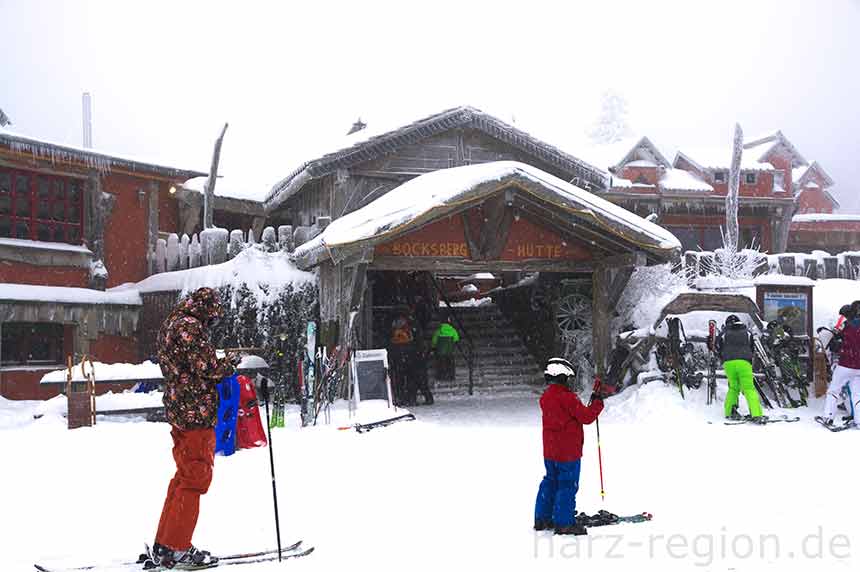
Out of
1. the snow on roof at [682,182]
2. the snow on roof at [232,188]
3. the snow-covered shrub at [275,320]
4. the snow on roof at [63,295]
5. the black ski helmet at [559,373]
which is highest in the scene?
the snow on roof at [682,182]

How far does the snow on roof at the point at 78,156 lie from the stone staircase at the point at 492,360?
771 cm

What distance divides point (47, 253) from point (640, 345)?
41.3 ft

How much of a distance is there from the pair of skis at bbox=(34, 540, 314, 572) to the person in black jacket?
813 centimetres

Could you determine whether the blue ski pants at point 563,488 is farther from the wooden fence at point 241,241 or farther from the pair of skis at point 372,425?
the wooden fence at point 241,241

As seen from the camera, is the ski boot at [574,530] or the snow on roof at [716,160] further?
the snow on roof at [716,160]

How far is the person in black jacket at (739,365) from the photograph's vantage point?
11758mm

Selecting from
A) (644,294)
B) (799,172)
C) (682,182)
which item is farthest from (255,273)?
(799,172)

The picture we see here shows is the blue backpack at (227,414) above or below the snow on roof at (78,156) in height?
below

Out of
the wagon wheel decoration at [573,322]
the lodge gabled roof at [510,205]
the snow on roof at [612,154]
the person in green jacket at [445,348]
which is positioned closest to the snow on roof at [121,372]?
the lodge gabled roof at [510,205]

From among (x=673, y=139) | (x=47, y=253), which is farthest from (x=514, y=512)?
(x=673, y=139)

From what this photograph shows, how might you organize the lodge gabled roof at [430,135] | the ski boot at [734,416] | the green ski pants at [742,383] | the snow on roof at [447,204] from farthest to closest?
the lodge gabled roof at [430,135]
the snow on roof at [447,204]
the ski boot at [734,416]
the green ski pants at [742,383]

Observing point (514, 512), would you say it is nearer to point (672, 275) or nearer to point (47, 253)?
point (672, 275)

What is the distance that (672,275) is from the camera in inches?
644

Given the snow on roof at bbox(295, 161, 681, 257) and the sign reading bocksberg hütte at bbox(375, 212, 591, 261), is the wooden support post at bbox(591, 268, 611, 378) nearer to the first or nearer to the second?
the sign reading bocksberg hütte at bbox(375, 212, 591, 261)
